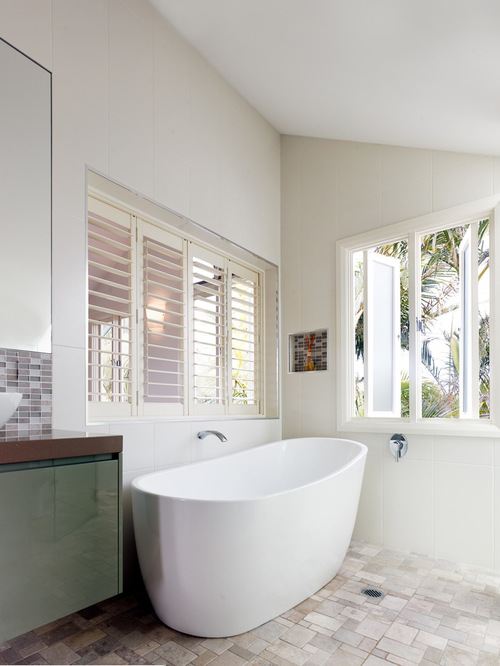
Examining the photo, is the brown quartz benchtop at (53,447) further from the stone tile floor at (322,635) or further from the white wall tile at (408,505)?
the white wall tile at (408,505)

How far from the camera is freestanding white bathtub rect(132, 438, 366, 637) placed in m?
1.74

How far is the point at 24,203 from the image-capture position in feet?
Answer: 6.22

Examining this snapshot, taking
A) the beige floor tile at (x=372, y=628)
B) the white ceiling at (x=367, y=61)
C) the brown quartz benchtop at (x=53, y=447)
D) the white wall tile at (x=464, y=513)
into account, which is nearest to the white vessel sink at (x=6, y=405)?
the brown quartz benchtop at (x=53, y=447)

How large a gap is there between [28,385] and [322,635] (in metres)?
1.56

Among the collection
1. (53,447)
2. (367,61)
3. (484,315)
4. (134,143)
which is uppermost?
(367,61)

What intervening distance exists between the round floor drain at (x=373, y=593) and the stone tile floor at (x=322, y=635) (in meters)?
0.03

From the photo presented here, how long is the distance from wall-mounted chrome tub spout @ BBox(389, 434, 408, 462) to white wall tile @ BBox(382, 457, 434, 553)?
0.05 m

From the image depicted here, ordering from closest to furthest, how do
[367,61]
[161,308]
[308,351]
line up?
[367,61] → [161,308] → [308,351]

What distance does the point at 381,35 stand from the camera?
81.4 inches

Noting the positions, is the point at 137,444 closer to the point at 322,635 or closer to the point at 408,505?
the point at 322,635

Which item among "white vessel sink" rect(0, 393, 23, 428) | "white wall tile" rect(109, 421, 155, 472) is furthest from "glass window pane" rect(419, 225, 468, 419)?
"white vessel sink" rect(0, 393, 23, 428)

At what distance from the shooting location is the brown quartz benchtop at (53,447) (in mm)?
1159

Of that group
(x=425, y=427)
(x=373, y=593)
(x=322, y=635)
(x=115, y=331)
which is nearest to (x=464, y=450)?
(x=425, y=427)

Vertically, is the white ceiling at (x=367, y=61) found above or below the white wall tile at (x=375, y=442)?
above
